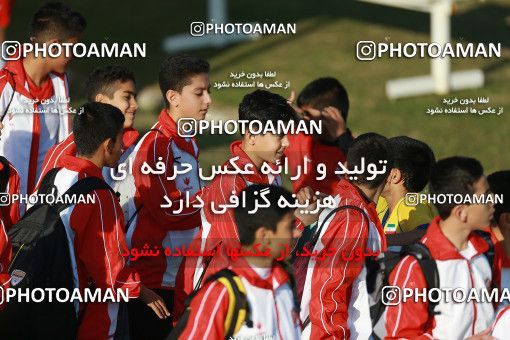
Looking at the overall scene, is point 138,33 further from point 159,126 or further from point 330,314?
point 330,314

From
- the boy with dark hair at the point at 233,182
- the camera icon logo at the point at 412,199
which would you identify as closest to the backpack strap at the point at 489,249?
the boy with dark hair at the point at 233,182

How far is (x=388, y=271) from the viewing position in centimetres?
675

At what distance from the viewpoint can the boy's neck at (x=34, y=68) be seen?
8.92 m

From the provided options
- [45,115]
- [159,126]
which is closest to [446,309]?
[159,126]

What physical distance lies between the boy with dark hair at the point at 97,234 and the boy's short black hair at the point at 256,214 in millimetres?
951

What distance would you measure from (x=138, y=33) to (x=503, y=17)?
5823 mm

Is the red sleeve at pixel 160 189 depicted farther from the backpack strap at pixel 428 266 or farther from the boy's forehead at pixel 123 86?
the backpack strap at pixel 428 266

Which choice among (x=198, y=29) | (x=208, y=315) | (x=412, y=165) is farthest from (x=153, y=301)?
(x=198, y=29)

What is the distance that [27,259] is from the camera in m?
6.66

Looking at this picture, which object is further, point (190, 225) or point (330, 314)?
point (190, 225)

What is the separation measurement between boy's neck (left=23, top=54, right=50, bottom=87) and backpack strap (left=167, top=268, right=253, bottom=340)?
3522mm

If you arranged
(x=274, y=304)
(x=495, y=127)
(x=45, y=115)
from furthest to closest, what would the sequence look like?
(x=495, y=127) → (x=45, y=115) → (x=274, y=304)

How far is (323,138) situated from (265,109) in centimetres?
147

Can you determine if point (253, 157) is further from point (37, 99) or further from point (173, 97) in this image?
point (37, 99)
